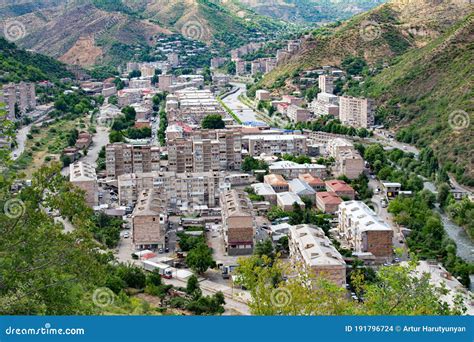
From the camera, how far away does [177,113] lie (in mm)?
27469

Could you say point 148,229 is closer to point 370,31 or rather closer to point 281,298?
point 281,298

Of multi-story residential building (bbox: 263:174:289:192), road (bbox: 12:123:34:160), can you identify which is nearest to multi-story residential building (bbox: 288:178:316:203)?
multi-story residential building (bbox: 263:174:289:192)

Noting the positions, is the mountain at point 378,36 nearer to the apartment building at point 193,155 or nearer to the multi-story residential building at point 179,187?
the apartment building at point 193,155

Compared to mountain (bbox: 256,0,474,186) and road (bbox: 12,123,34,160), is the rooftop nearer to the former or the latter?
mountain (bbox: 256,0,474,186)

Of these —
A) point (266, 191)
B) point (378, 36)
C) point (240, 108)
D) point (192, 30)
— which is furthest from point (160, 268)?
point (192, 30)

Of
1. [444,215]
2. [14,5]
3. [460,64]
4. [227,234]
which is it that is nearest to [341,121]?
[460,64]

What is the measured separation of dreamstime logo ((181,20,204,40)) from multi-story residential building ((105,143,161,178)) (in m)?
34.5

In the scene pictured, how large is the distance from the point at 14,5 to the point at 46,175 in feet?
191

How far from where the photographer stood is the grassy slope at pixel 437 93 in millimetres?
20703

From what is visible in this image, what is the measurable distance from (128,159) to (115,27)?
102 feet

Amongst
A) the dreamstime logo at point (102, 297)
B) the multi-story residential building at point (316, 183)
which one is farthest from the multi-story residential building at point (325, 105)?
the dreamstime logo at point (102, 297)

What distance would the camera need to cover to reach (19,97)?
2725cm

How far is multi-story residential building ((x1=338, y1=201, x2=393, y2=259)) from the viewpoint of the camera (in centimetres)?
1321

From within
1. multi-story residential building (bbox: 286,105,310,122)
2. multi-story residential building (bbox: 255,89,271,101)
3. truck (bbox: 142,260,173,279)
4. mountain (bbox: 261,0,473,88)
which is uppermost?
mountain (bbox: 261,0,473,88)
